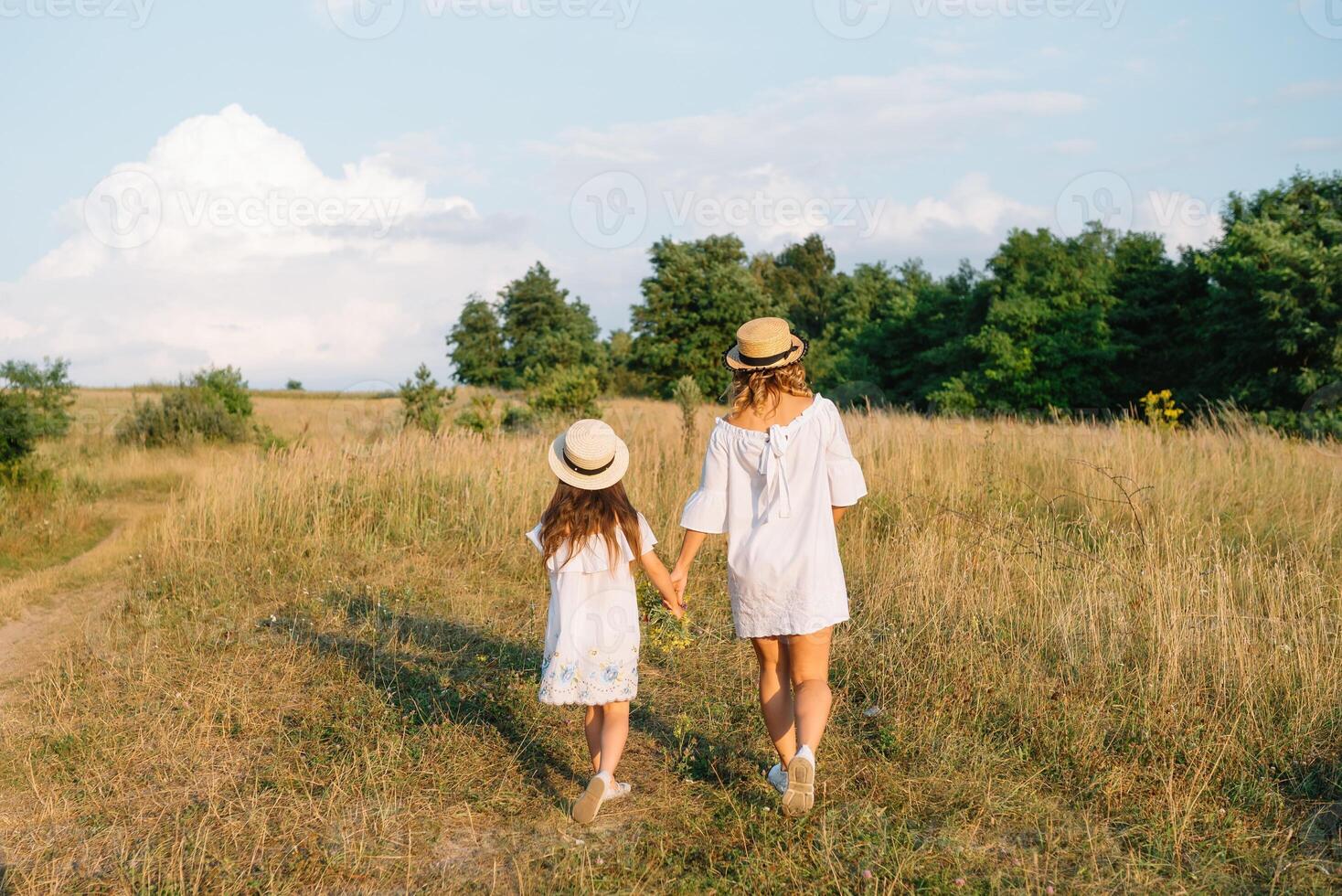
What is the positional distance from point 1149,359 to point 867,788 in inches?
1230

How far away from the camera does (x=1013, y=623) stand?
19.6ft

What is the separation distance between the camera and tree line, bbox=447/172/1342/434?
2417 cm

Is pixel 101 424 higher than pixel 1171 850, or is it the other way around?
pixel 101 424

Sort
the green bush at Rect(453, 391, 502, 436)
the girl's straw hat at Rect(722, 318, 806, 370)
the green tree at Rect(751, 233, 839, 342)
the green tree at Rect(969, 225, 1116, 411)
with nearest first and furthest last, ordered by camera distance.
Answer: the girl's straw hat at Rect(722, 318, 806, 370)
the green bush at Rect(453, 391, 502, 436)
the green tree at Rect(969, 225, 1116, 411)
the green tree at Rect(751, 233, 839, 342)

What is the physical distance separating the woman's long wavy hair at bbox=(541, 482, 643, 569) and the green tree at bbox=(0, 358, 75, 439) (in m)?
11.9

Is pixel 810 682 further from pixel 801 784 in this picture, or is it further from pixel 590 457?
pixel 590 457

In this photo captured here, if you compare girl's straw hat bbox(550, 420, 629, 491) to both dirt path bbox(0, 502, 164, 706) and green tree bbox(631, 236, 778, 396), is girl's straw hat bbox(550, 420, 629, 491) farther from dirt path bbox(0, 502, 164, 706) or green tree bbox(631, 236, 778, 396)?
green tree bbox(631, 236, 778, 396)

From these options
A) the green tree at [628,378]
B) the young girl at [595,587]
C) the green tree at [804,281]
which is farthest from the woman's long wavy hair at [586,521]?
the green tree at [804,281]

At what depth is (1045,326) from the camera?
1321 inches

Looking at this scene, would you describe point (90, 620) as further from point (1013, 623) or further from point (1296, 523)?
point (1296, 523)

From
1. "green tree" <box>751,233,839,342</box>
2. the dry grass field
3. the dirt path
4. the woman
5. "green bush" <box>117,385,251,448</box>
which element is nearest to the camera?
the dry grass field

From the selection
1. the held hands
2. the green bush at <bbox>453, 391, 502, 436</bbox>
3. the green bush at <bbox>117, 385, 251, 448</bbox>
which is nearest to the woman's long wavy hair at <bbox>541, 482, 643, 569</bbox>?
the held hands

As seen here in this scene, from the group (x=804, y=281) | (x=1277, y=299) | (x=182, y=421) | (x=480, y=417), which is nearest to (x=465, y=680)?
(x=480, y=417)

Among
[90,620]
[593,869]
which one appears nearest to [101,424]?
[90,620]
